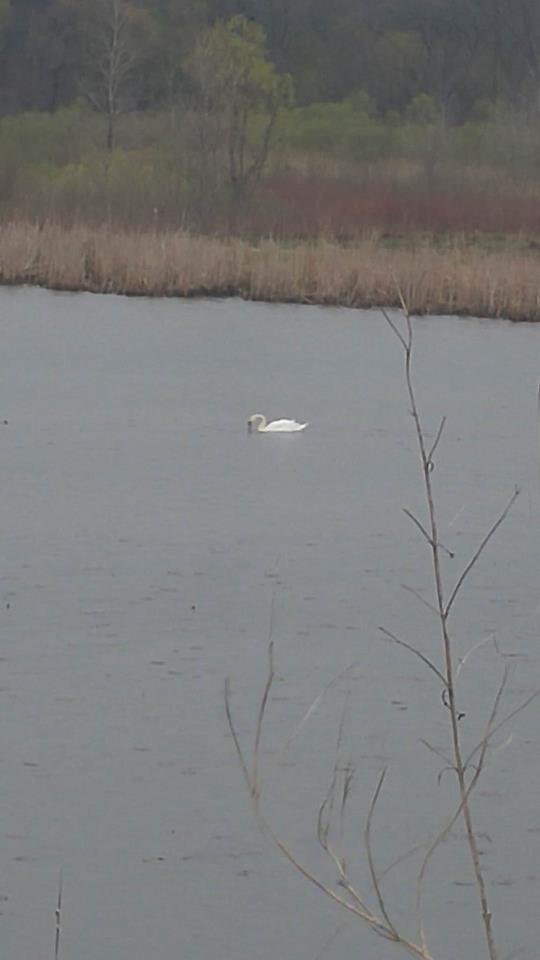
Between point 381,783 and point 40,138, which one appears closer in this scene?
point 381,783

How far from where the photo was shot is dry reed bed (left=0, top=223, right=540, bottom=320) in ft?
58.3

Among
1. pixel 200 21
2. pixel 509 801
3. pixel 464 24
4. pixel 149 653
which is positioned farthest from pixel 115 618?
pixel 464 24

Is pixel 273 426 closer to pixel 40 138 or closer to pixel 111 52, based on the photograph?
pixel 40 138

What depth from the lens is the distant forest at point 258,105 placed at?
2431cm

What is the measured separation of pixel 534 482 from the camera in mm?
10633

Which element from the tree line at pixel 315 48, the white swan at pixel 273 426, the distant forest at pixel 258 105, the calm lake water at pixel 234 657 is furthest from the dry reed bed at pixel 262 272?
the tree line at pixel 315 48

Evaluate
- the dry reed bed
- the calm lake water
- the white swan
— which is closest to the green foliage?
the dry reed bed

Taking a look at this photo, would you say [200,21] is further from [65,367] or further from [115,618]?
[115,618]

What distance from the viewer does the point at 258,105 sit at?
27.6 metres

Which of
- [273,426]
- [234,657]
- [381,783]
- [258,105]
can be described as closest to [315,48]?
[258,105]

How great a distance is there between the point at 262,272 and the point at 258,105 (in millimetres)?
9767

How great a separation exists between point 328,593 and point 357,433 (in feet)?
13.7

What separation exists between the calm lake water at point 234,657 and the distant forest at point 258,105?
964cm

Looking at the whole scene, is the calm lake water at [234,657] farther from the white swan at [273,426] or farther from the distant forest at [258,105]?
the distant forest at [258,105]
